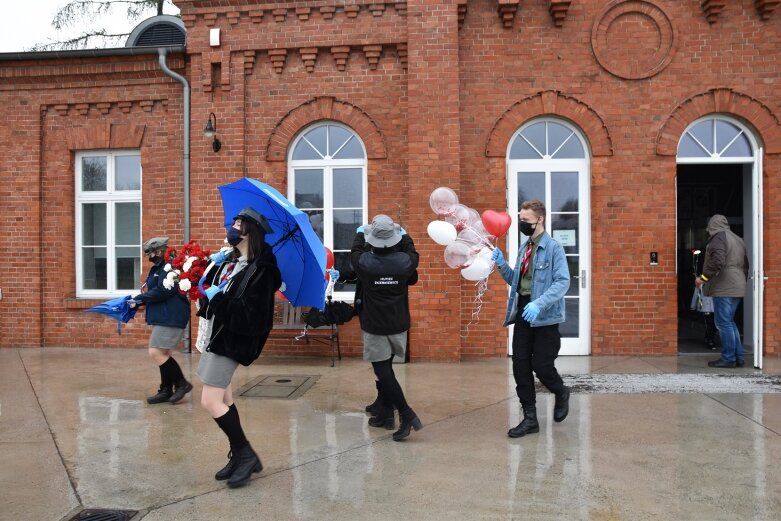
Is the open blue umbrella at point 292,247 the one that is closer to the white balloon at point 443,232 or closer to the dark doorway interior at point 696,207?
the white balloon at point 443,232

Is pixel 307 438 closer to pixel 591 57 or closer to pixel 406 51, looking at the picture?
pixel 406 51

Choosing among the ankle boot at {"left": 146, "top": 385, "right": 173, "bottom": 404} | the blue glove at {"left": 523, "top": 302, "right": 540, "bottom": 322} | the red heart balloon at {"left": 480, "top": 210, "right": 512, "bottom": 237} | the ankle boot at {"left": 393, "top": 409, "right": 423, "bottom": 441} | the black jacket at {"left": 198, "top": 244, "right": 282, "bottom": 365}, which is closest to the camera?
the black jacket at {"left": 198, "top": 244, "right": 282, "bottom": 365}

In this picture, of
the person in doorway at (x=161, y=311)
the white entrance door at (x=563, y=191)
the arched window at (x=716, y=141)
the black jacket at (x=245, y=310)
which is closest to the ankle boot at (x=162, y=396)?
the person in doorway at (x=161, y=311)

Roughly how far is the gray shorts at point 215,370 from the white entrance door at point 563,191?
17.6ft

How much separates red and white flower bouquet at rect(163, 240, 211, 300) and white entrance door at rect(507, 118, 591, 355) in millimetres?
4598

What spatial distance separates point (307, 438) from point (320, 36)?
5892mm

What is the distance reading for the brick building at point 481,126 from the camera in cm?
829

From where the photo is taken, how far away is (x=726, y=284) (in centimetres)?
781

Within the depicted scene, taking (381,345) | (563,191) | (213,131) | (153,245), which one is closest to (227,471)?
(381,345)

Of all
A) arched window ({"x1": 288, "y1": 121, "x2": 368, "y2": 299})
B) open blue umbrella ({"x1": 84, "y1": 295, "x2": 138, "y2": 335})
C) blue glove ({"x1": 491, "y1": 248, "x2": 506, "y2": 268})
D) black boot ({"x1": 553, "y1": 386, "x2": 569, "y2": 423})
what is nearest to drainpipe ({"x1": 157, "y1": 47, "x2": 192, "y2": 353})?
arched window ({"x1": 288, "y1": 121, "x2": 368, "y2": 299})

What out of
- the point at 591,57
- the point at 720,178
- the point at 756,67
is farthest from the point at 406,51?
the point at 720,178

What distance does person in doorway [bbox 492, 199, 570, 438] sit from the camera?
A: 196 inches

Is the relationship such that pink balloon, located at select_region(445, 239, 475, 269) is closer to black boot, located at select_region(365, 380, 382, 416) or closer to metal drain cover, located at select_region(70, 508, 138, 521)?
black boot, located at select_region(365, 380, 382, 416)

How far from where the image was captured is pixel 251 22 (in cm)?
880
